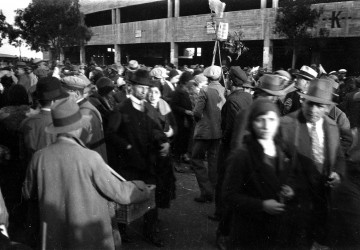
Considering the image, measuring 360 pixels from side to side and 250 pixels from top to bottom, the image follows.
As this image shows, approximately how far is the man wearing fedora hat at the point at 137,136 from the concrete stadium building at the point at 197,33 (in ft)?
39.9

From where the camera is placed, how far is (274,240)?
2732 mm

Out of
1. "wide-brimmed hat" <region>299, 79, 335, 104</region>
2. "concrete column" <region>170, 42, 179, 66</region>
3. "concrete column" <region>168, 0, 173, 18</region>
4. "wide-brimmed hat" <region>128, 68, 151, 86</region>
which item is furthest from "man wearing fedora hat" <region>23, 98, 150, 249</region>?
"concrete column" <region>168, 0, 173, 18</region>

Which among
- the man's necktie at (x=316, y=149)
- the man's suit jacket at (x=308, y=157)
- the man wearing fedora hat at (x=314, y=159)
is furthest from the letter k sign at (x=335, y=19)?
the man's necktie at (x=316, y=149)

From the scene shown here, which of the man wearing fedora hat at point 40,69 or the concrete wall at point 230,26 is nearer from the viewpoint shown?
the man wearing fedora hat at point 40,69

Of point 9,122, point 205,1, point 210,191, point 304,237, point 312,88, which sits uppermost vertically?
point 205,1

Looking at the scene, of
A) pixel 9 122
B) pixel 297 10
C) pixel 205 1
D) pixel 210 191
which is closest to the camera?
pixel 9 122

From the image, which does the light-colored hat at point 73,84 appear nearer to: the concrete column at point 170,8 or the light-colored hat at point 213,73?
the light-colored hat at point 213,73

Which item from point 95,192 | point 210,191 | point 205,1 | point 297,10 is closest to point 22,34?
point 205,1

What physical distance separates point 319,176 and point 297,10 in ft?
66.2

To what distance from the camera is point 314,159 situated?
3.48m

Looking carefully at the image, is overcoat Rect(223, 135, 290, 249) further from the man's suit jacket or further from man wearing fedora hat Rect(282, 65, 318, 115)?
man wearing fedora hat Rect(282, 65, 318, 115)

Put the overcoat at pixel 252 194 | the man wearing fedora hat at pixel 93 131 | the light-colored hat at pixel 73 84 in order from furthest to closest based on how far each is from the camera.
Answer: the light-colored hat at pixel 73 84 < the man wearing fedora hat at pixel 93 131 < the overcoat at pixel 252 194

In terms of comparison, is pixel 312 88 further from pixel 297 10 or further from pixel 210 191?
pixel 297 10

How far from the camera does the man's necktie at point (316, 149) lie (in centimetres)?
349
